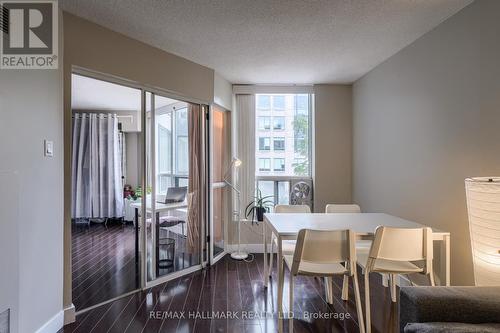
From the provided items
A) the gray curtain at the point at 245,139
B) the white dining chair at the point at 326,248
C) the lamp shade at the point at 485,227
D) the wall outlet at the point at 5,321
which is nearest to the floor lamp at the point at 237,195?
the gray curtain at the point at 245,139

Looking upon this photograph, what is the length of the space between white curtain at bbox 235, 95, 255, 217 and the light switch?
8.97 feet

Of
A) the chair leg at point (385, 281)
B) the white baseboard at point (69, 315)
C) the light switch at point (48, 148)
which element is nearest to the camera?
the light switch at point (48, 148)

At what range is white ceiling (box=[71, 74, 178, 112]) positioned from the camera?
305 centimetres

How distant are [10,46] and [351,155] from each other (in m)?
4.07

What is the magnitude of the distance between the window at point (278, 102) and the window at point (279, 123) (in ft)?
0.52

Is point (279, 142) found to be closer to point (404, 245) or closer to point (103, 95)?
point (103, 95)

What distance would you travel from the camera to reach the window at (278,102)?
190 inches

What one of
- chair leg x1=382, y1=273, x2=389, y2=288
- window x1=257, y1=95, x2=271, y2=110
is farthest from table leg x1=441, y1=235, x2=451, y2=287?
window x1=257, y1=95, x2=271, y2=110

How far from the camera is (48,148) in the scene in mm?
2262

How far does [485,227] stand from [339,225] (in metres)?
1.10

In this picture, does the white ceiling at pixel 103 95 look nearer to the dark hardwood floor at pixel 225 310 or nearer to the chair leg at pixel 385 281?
the dark hardwood floor at pixel 225 310

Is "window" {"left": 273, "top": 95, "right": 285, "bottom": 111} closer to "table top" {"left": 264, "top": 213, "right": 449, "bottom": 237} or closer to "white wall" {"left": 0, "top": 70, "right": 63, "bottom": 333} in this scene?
"table top" {"left": 264, "top": 213, "right": 449, "bottom": 237}

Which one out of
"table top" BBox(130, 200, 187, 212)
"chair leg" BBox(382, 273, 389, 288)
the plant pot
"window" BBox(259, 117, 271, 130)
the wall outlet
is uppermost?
"window" BBox(259, 117, 271, 130)

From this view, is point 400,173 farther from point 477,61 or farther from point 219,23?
point 219,23
